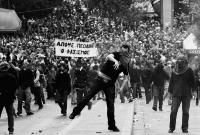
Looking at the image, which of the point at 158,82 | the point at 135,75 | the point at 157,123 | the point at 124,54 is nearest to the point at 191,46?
the point at 135,75

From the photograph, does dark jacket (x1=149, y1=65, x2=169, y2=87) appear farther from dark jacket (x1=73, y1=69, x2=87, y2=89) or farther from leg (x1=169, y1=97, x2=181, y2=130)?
leg (x1=169, y1=97, x2=181, y2=130)

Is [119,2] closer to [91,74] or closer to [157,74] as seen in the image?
[91,74]

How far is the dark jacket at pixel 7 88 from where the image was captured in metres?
14.9

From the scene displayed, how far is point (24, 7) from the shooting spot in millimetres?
57781

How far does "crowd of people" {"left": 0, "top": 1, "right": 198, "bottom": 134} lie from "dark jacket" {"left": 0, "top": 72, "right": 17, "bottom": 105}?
20 centimetres

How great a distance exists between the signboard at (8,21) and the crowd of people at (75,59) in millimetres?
1169

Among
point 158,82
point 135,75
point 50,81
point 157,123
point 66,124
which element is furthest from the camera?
point 50,81

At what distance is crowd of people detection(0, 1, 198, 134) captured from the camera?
69.0 ft

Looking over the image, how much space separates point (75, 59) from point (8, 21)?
788 cm

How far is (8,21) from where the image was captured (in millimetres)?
37250

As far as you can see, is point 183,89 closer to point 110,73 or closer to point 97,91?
point 110,73

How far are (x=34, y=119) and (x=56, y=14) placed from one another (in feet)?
133

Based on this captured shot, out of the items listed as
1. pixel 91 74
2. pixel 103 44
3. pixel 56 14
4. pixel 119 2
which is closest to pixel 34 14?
pixel 56 14

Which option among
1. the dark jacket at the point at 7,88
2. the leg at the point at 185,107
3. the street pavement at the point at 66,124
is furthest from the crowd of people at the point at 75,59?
the leg at the point at 185,107
